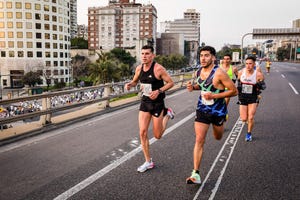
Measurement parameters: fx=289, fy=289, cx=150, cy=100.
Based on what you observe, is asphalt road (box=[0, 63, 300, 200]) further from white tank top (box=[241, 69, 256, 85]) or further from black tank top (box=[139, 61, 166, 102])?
white tank top (box=[241, 69, 256, 85])

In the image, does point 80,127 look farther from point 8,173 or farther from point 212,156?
point 212,156

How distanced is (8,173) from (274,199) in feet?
13.6

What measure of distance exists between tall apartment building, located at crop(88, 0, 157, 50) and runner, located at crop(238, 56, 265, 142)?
115876 millimetres

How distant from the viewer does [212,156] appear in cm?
555

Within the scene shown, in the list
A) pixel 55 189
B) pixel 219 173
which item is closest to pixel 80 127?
pixel 55 189

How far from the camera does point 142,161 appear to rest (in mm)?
5348

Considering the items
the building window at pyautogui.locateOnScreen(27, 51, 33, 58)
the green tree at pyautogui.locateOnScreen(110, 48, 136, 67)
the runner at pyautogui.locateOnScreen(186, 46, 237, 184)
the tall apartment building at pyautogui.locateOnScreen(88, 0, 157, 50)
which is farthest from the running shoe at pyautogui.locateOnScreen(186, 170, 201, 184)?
the tall apartment building at pyautogui.locateOnScreen(88, 0, 157, 50)

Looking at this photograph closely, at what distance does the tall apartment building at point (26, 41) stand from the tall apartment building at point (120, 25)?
125 feet

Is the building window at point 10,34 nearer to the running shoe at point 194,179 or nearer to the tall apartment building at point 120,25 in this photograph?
the tall apartment building at point 120,25

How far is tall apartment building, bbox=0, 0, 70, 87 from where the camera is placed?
81312 millimetres

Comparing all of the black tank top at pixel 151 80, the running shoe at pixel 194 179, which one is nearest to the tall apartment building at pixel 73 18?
the black tank top at pixel 151 80

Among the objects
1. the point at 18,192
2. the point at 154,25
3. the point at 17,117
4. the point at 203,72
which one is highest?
the point at 154,25

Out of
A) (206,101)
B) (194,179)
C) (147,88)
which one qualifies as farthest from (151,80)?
(194,179)

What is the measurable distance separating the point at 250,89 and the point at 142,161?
11.2 feet
